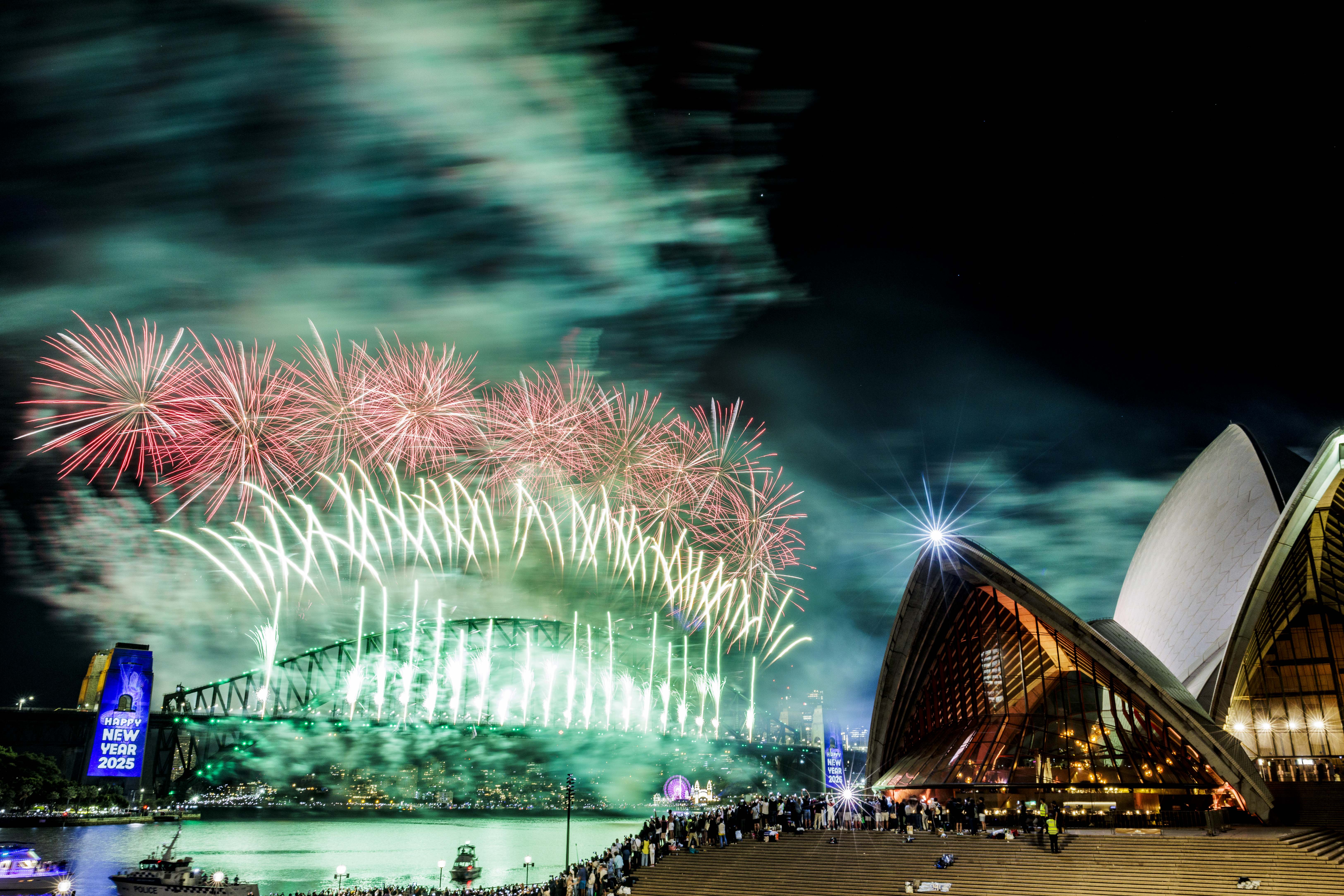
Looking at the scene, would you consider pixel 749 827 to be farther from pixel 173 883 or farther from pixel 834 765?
pixel 834 765

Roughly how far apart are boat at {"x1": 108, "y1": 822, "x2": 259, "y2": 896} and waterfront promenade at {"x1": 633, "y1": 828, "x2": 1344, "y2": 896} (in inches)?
778

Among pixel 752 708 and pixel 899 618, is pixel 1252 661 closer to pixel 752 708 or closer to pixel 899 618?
pixel 899 618

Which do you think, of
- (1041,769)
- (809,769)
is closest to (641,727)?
(809,769)

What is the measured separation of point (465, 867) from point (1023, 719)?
32906 millimetres

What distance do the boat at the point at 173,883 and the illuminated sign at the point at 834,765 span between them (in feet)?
118

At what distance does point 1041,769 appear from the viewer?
30406mm

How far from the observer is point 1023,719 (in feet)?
107

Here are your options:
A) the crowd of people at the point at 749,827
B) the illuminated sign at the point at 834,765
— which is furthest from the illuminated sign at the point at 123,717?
the crowd of people at the point at 749,827

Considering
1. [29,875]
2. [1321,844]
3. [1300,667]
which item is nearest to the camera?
[1321,844]

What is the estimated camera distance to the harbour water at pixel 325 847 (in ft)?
168

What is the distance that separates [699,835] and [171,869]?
23128 millimetres

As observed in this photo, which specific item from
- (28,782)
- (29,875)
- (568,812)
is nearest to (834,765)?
(568,812)

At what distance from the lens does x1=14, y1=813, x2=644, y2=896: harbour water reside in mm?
51125

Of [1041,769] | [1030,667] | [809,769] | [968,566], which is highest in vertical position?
[968,566]
